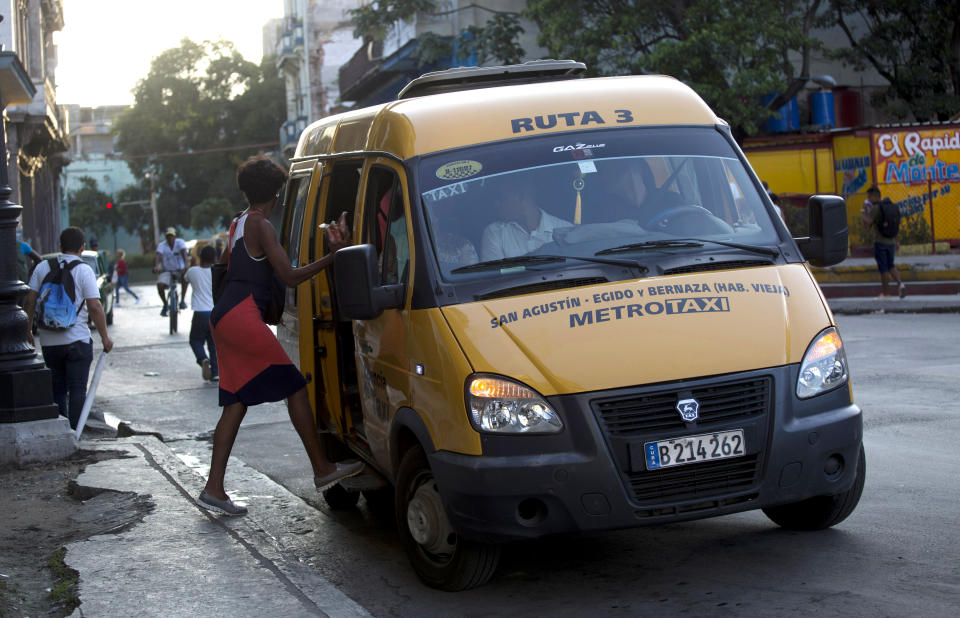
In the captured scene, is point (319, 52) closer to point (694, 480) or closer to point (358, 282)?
point (358, 282)

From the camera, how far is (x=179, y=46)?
2872 inches

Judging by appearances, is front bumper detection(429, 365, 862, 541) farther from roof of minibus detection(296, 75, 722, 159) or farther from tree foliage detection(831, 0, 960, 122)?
tree foliage detection(831, 0, 960, 122)

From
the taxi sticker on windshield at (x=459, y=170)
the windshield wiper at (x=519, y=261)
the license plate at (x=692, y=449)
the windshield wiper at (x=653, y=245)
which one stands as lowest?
the license plate at (x=692, y=449)

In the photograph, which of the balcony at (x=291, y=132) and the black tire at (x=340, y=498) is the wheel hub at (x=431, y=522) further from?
the balcony at (x=291, y=132)

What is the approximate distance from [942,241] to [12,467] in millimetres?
21453

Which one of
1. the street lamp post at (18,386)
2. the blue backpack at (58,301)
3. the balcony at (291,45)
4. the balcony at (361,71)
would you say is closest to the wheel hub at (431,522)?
the street lamp post at (18,386)

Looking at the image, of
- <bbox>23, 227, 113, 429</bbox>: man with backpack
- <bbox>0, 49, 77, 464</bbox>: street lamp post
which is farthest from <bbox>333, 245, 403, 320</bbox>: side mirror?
<bbox>23, 227, 113, 429</bbox>: man with backpack

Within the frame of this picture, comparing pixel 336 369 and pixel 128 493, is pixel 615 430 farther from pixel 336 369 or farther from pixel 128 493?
pixel 128 493

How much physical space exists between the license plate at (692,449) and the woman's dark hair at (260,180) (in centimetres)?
286

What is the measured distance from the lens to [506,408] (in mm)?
4660

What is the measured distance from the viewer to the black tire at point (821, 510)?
5.39 meters

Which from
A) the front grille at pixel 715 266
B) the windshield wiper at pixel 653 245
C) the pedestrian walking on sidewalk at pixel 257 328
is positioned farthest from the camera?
the pedestrian walking on sidewalk at pixel 257 328

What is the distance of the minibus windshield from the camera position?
5.30 m

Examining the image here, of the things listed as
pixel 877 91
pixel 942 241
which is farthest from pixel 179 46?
pixel 942 241
